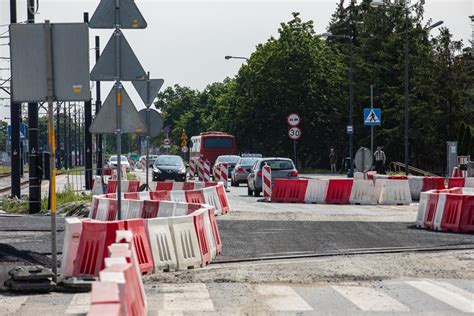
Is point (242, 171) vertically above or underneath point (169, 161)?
underneath

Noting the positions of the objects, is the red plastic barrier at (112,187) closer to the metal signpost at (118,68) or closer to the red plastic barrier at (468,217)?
the red plastic barrier at (468,217)

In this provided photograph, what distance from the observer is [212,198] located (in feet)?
80.3

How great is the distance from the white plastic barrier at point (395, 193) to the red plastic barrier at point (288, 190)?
8.40ft

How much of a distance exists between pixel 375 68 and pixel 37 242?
6587 centimetres

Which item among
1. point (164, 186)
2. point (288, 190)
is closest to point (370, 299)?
point (164, 186)

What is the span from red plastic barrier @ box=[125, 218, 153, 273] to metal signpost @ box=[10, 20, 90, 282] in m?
1.00

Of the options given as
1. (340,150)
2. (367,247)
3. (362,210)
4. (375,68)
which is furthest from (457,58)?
(367,247)

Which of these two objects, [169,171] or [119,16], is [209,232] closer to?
[119,16]

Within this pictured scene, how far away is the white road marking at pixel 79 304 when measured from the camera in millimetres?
9559

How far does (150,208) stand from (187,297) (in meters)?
7.34

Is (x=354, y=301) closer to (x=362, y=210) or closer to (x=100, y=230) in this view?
(x=100, y=230)

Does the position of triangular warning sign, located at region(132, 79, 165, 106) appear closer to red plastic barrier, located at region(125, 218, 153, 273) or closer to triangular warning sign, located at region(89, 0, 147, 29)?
triangular warning sign, located at region(89, 0, 147, 29)

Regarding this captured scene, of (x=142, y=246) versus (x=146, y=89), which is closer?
(x=142, y=246)

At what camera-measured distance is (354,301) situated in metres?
10.2
